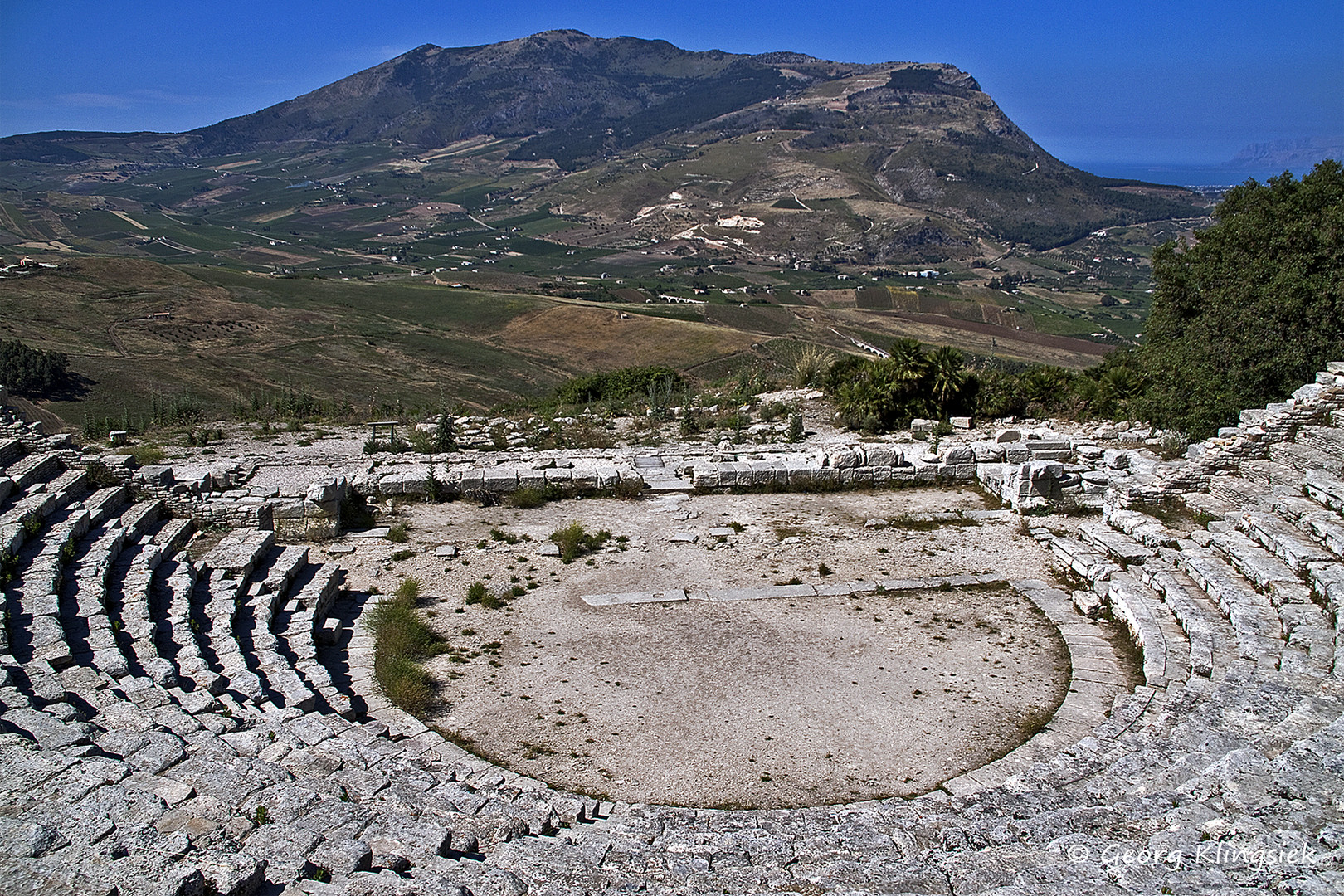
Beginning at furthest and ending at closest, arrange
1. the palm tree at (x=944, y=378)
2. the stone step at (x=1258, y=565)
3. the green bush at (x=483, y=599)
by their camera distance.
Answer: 1. the palm tree at (x=944, y=378)
2. the green bush at (x=483, y=599)
3. the stone step at (x=1258, y=565)

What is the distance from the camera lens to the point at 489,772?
29.0 ft

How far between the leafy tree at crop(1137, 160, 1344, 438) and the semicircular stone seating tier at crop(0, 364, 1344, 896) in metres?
5.77

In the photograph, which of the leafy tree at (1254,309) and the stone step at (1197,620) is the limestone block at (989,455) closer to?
the leafy tree at (1254,309)

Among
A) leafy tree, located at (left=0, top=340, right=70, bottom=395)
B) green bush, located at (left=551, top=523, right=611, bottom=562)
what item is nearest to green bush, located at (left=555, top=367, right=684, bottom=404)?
green bush, located at (left=551, top=523, right=611, bottom=562)

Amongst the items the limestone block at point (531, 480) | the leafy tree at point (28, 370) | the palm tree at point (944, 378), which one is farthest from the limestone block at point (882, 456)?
the leafy tree at point (28, 370)

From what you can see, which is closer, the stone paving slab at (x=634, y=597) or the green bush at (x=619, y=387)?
the stone paving slab at (x=634, y=597)

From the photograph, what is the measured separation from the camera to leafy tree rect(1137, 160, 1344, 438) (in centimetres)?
1809

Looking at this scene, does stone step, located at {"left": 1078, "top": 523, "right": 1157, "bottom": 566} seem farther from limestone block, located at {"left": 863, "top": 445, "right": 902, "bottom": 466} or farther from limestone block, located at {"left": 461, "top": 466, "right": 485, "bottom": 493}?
limestone block, located at {"left": 461, "top": 466, "right": 485, "bottom": 493}

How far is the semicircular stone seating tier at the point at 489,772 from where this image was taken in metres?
6.16

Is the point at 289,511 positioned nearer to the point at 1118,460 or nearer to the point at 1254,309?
the point at 1118,460

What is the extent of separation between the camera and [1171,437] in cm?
1947

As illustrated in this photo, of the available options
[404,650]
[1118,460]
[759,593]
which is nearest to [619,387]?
[1118,460]

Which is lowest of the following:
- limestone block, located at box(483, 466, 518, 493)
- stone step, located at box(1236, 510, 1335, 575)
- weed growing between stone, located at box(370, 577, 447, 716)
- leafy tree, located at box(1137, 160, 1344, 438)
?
weed growing between stone, located at box(370, 577, 447, 716)

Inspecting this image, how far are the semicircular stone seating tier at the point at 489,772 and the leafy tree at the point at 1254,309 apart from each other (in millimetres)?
5773
